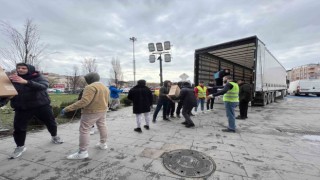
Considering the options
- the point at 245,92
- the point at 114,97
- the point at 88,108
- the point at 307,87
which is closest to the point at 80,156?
the point at 88,108

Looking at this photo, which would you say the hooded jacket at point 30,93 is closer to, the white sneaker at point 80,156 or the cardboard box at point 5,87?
the cardboard box at point 5,87

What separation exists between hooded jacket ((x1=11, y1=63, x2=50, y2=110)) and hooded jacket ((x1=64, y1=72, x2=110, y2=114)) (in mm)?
816

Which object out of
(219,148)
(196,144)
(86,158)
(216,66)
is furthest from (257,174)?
(216,66)

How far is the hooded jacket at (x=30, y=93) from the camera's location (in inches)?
132

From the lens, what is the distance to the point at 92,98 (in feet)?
10.5

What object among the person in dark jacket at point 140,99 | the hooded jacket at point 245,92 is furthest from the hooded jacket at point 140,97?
the hooded jacket at point 245,92

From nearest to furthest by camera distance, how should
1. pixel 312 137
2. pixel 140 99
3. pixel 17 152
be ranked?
pixel 17 152, pixel 312 137, pixel 140 99

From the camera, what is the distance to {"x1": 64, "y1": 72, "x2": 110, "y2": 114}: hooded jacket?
311 centimetres

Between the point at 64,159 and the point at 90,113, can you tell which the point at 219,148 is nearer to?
the point at 90,113

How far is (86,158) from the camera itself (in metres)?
3.25

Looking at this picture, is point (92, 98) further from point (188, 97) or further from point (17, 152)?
point (188, 97)

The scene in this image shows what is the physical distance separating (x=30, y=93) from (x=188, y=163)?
325 cm

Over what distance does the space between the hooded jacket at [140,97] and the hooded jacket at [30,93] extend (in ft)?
7.34

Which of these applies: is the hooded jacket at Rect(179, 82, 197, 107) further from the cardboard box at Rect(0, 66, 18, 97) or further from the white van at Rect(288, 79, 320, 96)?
the white van at Rect(288, 79, 320, 96)
